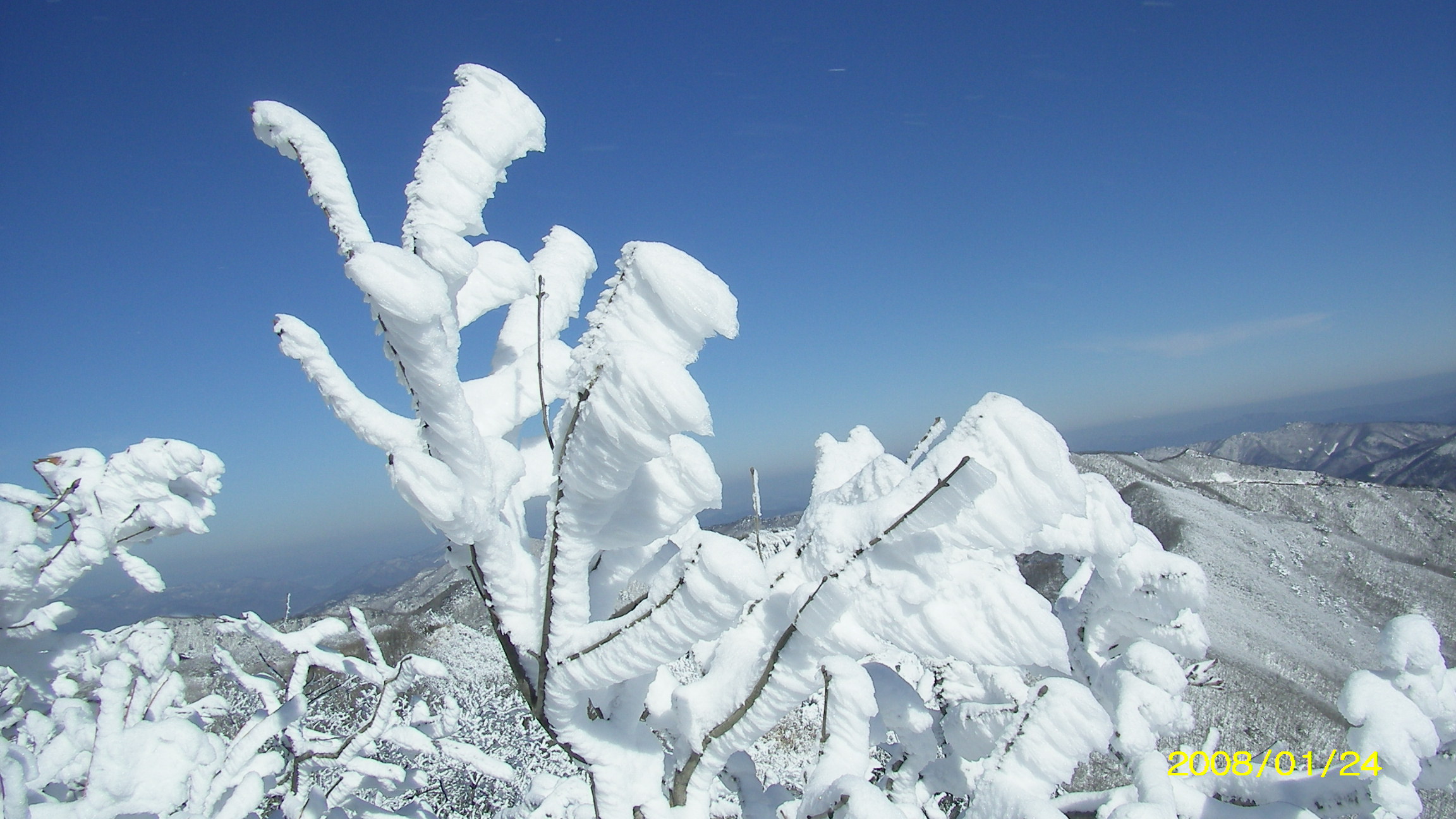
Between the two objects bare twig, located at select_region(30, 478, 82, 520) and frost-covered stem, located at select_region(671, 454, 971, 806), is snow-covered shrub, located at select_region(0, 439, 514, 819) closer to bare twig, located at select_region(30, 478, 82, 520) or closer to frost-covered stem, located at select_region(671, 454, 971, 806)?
bare twig, located at select_region(30, 478, 82, 520)

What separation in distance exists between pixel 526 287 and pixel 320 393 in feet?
2.78

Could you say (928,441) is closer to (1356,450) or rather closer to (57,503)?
(57,503)

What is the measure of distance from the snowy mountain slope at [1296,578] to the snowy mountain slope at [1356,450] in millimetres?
6405

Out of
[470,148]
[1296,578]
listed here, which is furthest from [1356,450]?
[470,148]

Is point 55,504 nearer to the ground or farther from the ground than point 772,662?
farther from the ground

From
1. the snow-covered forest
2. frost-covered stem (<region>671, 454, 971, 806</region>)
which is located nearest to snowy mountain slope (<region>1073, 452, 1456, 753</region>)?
the snow-covered forest

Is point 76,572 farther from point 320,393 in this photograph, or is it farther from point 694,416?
point 694,416

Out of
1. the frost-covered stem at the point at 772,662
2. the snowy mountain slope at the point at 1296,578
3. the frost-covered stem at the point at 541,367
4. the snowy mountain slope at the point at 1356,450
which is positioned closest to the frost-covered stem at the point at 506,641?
the frost-covered stem at the point at 541,367

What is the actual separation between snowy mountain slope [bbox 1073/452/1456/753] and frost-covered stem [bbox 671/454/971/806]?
10.3 m

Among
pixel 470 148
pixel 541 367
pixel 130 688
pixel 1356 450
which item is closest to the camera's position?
pixel 470 148

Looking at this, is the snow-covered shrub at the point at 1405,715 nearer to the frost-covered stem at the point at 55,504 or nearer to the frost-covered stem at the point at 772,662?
the frost-covered stem at the point at 772,662

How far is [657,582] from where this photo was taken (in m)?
1.66

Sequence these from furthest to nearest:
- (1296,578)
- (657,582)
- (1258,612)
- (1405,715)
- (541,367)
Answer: (1296,578) < (1258,612) < (1405,715) < (541,367) < (657,582)
